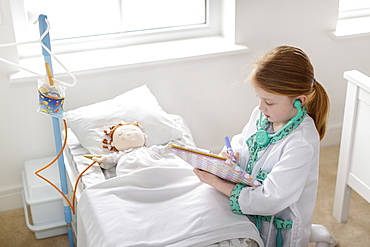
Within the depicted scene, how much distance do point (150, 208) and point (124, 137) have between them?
40cm

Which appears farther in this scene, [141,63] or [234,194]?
[141,63]

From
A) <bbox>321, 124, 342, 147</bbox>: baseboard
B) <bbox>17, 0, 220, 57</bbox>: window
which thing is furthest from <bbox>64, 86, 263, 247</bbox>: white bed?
<bbox>321, 124, 342, 147</bbox>: baseboard

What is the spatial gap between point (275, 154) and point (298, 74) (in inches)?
10.5

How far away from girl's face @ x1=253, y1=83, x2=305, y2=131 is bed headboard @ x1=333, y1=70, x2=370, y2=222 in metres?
0.58

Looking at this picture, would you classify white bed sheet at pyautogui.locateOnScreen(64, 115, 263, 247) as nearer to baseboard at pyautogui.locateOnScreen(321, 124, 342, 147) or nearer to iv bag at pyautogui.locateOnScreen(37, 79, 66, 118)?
iv bag at pyautogui.locateOnScreen(37, 79, 66, 118)

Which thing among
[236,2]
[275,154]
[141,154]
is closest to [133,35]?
[236,2]

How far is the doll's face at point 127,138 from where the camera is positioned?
6.48 feet

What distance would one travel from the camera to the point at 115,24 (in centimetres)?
265

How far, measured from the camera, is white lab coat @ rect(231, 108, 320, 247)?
1.58 m

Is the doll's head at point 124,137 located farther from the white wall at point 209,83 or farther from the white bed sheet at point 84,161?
the white wall at point 209,83

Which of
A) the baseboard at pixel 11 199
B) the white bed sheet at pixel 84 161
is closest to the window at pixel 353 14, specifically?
the white bed sheet at pixel 84 161

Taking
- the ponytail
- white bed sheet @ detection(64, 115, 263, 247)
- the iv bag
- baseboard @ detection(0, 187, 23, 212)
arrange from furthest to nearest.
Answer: baseboard @ detection(0, 187, 23, 212) < the iv bag < the ponytail < white bed sheet @ detection(64, 115, 263, 247)

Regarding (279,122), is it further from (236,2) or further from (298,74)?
(236,2)

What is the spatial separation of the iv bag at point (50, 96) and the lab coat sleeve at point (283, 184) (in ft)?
2.42
